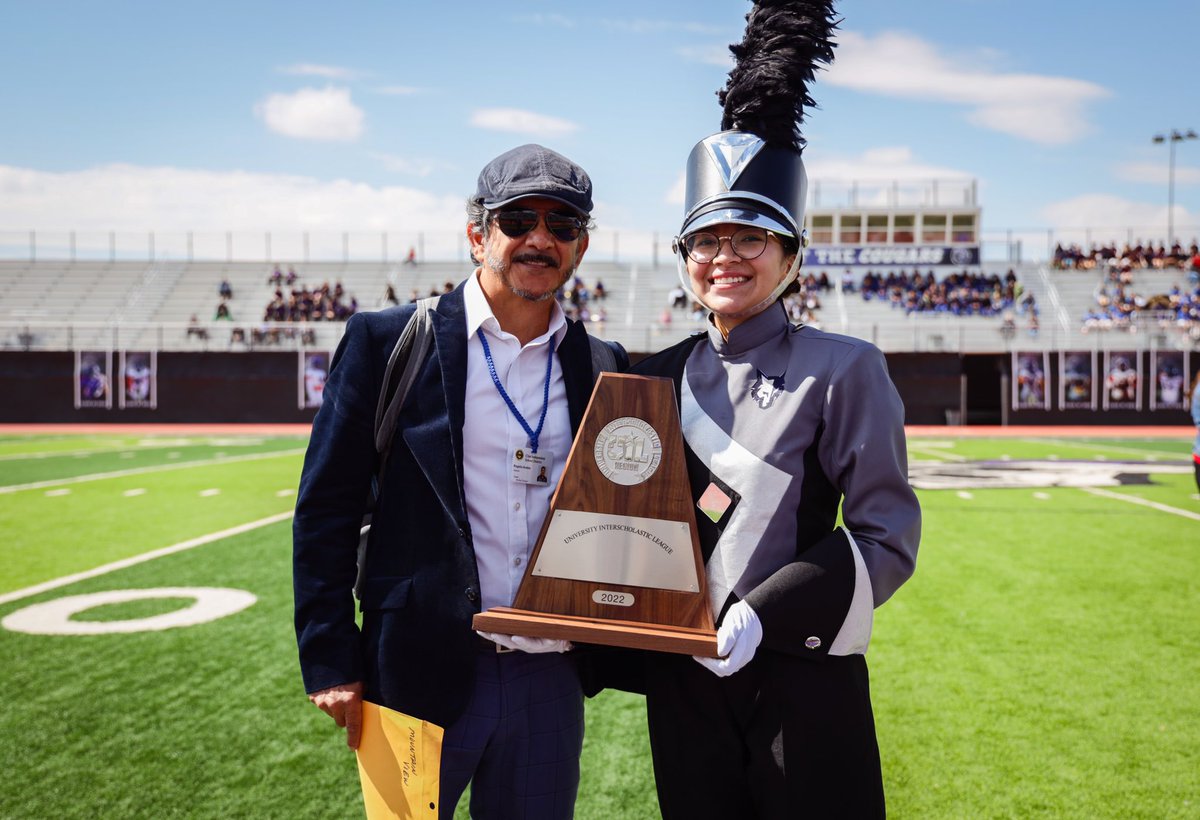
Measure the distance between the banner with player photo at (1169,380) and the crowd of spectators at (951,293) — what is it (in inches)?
269

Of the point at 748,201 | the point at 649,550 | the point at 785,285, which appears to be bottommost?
the point at 649,550

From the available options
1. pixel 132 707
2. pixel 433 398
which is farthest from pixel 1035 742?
pixel 132 707

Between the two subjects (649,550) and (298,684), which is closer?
(649,550)

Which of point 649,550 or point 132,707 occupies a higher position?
point 649,550

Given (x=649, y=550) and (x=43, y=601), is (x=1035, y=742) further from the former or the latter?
(x=43, y=601)

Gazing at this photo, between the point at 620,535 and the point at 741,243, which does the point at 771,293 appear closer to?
the point at 741,243

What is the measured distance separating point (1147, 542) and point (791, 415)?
748cm

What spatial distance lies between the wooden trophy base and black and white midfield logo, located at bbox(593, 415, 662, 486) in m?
0.28

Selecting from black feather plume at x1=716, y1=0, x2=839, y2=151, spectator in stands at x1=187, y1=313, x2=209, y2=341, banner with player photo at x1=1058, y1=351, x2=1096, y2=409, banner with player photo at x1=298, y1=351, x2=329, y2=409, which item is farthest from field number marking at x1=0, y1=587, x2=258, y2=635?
banner with player photo at x1=1058, y1=351, x2=1096, y2=409

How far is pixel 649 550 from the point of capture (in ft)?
5.68

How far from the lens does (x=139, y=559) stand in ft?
23.1

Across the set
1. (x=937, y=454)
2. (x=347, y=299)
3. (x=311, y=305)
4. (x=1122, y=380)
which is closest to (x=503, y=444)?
(x=937, y=454)

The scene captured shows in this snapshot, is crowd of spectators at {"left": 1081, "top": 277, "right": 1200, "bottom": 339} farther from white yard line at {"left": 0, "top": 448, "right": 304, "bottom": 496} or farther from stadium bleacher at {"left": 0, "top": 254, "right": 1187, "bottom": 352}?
white yard line at {"left": 0, "top": 448, "right": 304, "bottom": 496}

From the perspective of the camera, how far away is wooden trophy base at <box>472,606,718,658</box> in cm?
163
